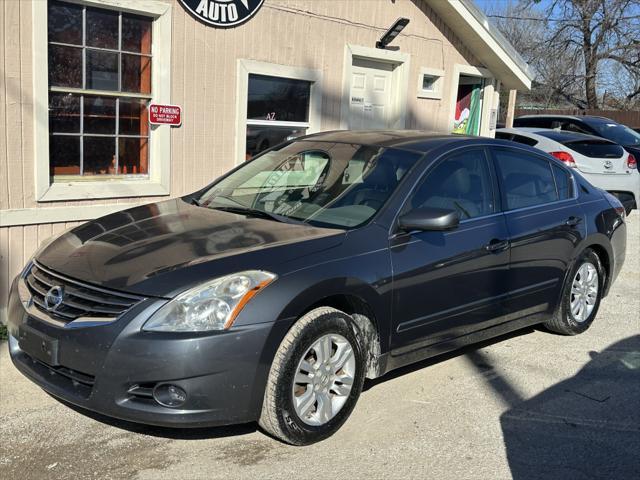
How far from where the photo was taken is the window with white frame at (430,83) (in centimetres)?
923

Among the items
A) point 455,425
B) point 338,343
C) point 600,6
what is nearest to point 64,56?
point 338,343

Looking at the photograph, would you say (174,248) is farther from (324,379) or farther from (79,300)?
(324,379)

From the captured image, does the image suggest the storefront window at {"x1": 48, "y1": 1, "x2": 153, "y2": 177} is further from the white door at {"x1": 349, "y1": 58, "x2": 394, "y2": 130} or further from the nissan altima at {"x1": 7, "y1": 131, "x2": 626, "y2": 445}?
the white door at {"x1": 349, "y1": 58, "x2": 394, "y2": 130}

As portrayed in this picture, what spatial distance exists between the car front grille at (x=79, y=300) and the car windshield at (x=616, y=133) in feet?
41.5

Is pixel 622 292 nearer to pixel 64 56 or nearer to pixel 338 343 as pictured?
pixel 338 343

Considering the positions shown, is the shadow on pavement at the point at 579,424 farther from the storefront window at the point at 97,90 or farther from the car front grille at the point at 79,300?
the storefront window at the point at 97,90

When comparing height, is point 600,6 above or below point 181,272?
above

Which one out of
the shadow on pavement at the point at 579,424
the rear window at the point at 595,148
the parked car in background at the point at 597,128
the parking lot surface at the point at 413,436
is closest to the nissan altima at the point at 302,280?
the parking lot surface at the point at 413,436

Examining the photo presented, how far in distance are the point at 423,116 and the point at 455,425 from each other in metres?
5.98

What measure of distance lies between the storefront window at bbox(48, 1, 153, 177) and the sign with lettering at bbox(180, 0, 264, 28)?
0.46 m

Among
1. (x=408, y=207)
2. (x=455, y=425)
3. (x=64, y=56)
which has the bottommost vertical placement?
(x=455, y=425)

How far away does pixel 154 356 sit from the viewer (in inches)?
129

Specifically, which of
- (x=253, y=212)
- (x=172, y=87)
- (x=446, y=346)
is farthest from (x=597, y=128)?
(x=253, y=212)

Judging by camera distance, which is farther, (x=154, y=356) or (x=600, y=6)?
(x=600, y=6)
